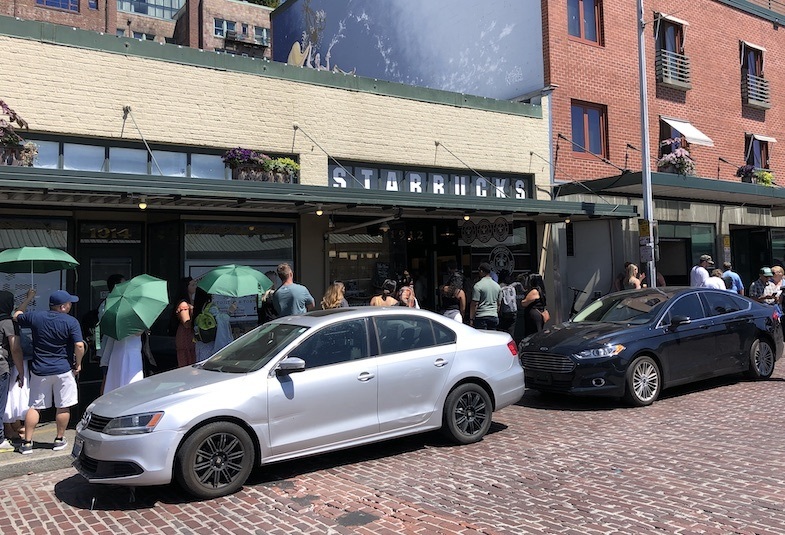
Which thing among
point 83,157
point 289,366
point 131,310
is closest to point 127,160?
point 83,157

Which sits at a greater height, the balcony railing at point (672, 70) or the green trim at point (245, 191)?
the balcony railing at point (672, 70)

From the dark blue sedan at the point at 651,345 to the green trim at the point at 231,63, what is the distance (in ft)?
20.6

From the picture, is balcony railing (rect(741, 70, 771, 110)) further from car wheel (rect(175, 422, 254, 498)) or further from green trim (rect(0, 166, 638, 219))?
car wheel (rect(175, 422, 254, 498))

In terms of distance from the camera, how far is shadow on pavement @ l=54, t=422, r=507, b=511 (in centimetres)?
546

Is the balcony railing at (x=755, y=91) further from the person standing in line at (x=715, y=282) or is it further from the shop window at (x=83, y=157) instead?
the shop window at (x=83, y=157)

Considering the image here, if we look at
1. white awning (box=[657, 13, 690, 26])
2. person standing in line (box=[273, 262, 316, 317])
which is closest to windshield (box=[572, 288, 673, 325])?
person standing in line (box=[273, 262, 316, 317])

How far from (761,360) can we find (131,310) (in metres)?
8.95

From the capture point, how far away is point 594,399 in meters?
9.13

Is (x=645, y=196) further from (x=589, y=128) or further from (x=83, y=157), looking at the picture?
(x=83, y=157)

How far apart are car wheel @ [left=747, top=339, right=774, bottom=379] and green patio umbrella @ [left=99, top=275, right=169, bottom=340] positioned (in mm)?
8406

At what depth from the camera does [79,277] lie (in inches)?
418

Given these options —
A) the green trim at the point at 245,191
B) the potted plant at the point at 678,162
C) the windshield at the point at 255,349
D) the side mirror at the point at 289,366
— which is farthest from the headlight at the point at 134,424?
the potted plant at the point at 678,162

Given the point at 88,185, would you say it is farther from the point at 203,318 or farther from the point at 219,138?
the point at 219,138

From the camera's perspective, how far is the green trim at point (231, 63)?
1004 cm
